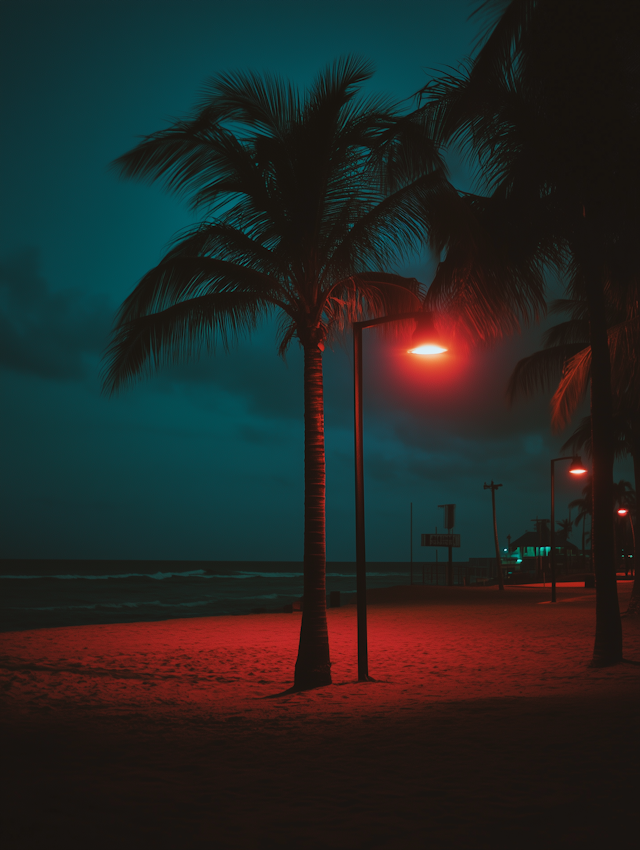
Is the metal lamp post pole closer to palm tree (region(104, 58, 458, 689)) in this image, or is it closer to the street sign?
palm tree (region(104, 58, 458, 689))

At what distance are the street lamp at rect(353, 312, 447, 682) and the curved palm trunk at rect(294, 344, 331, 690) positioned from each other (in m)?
0.54

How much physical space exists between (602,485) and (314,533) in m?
4.60

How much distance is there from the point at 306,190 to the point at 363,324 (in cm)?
216

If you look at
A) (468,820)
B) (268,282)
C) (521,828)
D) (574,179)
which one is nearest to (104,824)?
(468,820)

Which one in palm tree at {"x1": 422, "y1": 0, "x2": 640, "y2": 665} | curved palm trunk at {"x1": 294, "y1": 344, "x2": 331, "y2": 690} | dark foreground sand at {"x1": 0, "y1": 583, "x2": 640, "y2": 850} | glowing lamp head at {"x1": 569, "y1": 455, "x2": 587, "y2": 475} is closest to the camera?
dark foreground sand at {"x1": 0, "y1": 583, "x2": 640, "y2": 850}

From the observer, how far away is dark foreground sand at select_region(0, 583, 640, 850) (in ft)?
13.0

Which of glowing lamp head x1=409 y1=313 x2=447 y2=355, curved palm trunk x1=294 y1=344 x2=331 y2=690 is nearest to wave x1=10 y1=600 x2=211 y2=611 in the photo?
curved palm trunk x1=294 y1=344 x2=331 y2=690

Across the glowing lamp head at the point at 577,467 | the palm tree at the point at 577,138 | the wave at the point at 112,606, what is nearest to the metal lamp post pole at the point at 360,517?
the palm tree at the point at 577,138

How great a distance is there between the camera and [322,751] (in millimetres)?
5809

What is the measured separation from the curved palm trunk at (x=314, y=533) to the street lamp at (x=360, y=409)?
54 centimetres

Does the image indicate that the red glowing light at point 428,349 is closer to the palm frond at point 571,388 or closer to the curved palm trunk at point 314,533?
the curved palm trunk at point 314,533

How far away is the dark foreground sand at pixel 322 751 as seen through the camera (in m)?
3.96

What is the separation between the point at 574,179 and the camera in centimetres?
962

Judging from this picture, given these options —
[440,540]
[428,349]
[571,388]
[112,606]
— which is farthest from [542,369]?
[112,606]
